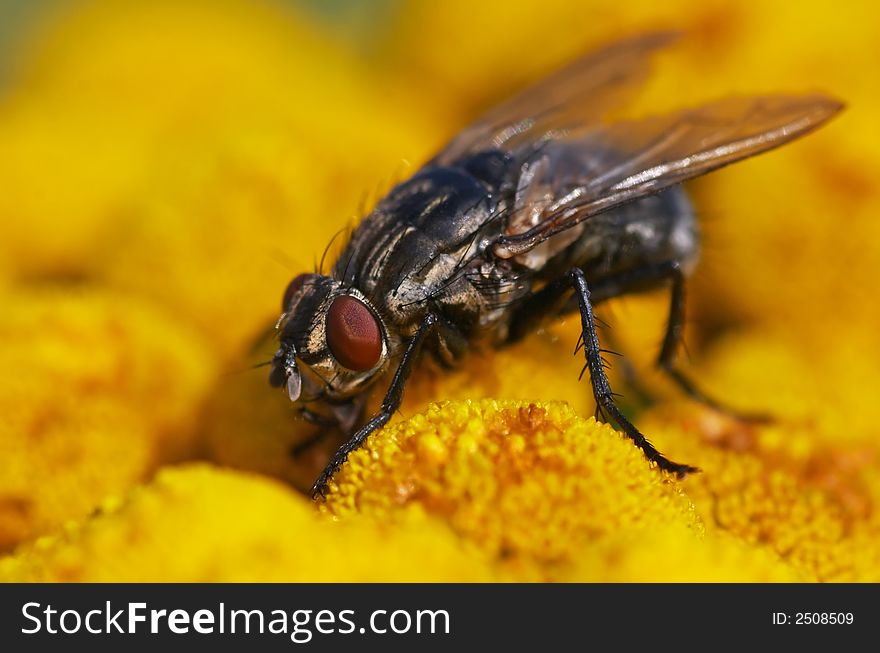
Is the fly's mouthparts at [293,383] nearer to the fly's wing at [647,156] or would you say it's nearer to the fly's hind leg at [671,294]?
the fly's wing at [647,156]

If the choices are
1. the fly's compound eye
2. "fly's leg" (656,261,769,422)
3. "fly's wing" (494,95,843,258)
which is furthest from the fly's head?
"fly's leg" (656,261,769,422)

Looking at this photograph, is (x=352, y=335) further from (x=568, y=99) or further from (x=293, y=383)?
(x=568, y=99)

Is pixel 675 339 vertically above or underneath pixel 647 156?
underneath

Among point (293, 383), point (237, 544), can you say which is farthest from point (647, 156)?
point (237, 544)

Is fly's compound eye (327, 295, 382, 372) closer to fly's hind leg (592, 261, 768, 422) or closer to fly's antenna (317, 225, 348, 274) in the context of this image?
fly's antenna (317, 225, 348, 274)

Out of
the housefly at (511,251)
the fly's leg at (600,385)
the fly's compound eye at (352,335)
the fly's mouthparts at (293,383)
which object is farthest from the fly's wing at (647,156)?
the fly's mouthparts at (293,383)

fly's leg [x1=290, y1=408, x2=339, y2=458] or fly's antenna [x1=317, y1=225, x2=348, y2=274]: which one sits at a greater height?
fly's antenna [x1=317, y1=225, x2=348, y2=274]
